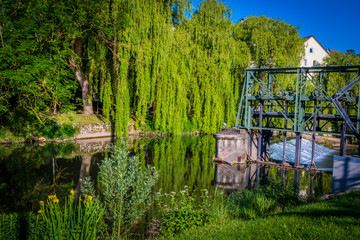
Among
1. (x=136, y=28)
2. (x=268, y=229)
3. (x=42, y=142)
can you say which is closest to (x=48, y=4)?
(x=136, y=28)

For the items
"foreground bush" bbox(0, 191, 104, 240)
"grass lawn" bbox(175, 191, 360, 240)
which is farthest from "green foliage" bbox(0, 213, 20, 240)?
"grass lawn" bbox(175, 191, 360, 240)

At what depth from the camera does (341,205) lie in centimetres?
619

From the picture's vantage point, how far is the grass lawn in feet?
Result: 15.2

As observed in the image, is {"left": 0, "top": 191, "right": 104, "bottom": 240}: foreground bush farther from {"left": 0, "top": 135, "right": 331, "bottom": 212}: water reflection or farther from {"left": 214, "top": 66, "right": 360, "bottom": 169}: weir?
{"left": 214, "top": 66, "right": 360, "bottom": 169}: weir

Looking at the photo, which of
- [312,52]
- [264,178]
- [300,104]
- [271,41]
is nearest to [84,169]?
[264,178]

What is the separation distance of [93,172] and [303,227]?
9.58 meters

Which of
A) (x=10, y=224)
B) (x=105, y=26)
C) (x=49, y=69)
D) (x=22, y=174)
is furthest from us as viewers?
(x=105, y=26)

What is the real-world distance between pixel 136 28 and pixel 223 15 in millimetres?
9604

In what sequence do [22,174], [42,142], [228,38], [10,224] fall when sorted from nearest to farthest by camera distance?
[10,224] < [22,174] < [42,142] < [228,38]

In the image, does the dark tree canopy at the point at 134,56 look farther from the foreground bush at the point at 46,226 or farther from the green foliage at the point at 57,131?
the foreground bush at the point at 46,226

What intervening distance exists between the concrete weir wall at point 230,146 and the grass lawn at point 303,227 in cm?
977

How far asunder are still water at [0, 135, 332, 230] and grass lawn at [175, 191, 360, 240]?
10.0 ft

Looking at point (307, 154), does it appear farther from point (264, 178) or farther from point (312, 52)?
point (312, 52)

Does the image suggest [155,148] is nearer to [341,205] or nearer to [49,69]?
[49,69]
